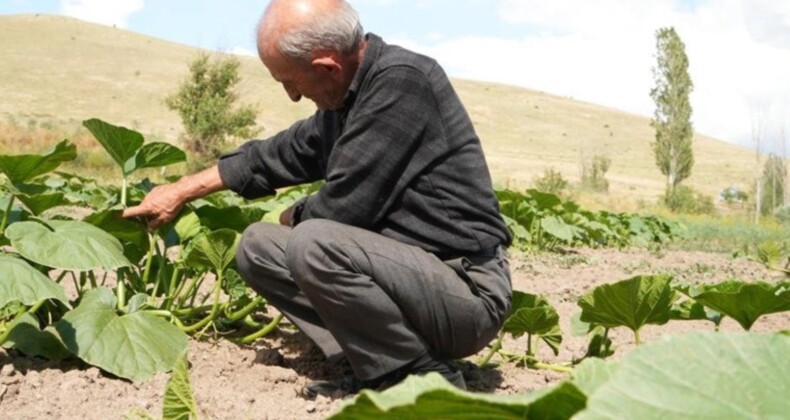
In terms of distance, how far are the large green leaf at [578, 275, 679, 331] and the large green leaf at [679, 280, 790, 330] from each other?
0.36 feet

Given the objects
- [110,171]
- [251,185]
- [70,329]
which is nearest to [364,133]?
[251,185]

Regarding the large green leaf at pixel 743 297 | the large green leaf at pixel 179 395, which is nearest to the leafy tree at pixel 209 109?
the large green leaf at pixel 743 297

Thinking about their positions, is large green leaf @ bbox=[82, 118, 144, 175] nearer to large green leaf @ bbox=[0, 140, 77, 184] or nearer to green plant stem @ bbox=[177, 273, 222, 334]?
large green leaf @ bbox=[0, 140, 77, 184]

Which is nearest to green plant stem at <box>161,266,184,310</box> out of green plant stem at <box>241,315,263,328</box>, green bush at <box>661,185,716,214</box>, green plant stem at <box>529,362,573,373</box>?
green plant stem at <box>241,315,263,328</box>

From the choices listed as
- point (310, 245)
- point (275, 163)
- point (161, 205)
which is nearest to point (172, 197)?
point (161, 205)

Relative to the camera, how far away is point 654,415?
0.67 metres

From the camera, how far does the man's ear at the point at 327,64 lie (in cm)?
270

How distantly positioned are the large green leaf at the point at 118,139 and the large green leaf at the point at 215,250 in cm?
35

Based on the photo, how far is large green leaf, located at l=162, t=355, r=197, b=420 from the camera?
1599mm

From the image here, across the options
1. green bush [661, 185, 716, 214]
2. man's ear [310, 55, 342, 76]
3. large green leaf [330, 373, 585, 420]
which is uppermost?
man's ear [310, 55, 342, 76]

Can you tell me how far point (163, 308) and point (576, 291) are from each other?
2.87 m

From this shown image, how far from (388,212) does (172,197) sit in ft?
2.58

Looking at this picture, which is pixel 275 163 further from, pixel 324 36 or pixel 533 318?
pixel 533 318

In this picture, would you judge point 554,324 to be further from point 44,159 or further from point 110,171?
point 110,171
